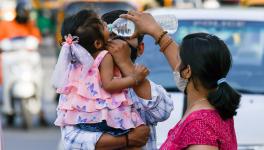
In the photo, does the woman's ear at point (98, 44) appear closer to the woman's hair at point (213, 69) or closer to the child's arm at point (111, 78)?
the child's arm at point (111, 78)

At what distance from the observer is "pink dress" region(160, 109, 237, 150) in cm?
346

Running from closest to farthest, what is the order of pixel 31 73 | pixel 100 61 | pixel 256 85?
pixel 100 61, pixel 256 85, pixel 31 73

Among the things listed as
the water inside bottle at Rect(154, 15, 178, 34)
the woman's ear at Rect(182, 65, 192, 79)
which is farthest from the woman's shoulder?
the water inside bottle at Rect(154, 15, 178, 34)

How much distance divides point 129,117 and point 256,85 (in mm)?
2964

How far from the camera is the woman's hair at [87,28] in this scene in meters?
4.11

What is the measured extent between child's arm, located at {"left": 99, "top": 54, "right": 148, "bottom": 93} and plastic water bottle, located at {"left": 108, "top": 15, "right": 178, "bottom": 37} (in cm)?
12

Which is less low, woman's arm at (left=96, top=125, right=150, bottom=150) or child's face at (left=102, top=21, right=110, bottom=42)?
child's face at (left=102, top=21, right=110, bottom=42)

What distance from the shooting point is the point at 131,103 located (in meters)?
4.15

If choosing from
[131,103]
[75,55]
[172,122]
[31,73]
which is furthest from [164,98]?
[31,73]

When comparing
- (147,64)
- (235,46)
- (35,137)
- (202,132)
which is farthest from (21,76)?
(202,132)

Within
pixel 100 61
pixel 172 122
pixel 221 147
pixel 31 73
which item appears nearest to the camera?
pixel 221 147

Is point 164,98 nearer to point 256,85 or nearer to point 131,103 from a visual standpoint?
point 131,103

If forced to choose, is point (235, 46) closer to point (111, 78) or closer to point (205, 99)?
point (111, 78)

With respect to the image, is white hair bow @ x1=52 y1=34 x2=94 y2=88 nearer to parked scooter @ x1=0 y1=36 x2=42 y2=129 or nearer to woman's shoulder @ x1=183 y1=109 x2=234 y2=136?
woman's shoulder @ x1=183 y1=109 x2=234 y2=136
